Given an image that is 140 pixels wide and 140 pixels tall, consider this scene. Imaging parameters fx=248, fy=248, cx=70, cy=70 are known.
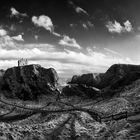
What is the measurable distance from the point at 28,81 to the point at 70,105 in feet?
128

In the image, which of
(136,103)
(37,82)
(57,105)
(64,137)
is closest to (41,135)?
(64,137)

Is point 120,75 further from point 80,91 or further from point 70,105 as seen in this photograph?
point 70,105

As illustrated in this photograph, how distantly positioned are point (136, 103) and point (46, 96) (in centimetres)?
5784

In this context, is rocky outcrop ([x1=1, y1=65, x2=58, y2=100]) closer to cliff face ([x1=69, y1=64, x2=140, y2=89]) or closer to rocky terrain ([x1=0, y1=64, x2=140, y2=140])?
rocky terrain ([x1=0, y1=64, x2=140, y2=140])

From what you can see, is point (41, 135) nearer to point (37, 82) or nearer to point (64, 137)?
point (64, 137)

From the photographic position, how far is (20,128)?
172ft

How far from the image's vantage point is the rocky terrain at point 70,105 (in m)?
50.4

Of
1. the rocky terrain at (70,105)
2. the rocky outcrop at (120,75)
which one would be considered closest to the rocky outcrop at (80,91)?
the rocky terrain at (70,105)

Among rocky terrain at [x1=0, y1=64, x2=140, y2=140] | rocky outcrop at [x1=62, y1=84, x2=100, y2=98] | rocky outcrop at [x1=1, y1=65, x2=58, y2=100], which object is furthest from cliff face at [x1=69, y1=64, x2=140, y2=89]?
rocky outcrop at [x1=1, y1=65, x2=58, y2=100]

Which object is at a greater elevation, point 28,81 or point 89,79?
point 89,79

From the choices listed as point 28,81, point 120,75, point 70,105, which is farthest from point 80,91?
point 28,81

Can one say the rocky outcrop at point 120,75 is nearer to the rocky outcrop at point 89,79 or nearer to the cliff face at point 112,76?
the cliff face at point 112,76

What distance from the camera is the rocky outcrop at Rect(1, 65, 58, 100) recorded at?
12581 cm

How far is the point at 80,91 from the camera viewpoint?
120625 mm
